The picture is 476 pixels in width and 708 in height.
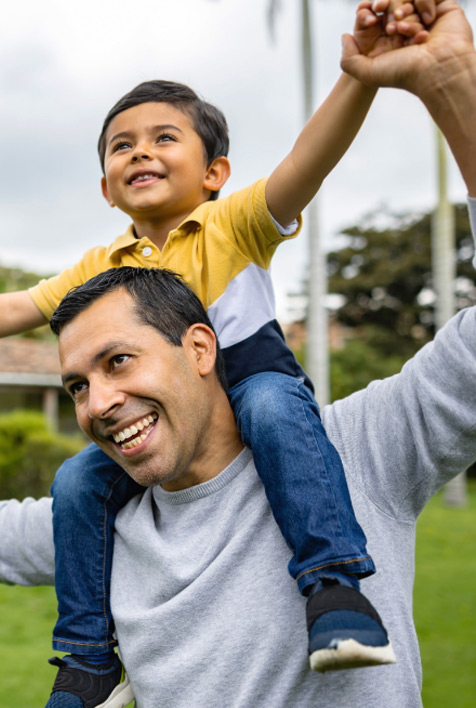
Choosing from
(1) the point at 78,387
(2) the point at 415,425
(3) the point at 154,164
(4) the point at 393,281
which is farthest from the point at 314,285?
(4) the point at 393,281

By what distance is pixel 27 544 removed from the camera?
2.22 metres

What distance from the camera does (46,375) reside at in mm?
19812

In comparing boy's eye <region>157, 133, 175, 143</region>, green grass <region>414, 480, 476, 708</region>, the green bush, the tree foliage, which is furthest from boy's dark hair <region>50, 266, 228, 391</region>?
the tree foliage

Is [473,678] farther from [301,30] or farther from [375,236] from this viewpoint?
[375,236]

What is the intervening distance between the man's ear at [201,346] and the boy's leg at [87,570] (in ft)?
1.37

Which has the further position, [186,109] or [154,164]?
[186,109]

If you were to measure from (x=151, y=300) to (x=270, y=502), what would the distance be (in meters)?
0.59

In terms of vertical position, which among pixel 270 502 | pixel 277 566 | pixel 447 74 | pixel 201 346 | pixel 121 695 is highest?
pixel 447 74

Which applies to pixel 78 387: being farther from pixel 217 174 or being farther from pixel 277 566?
pixel 217 174

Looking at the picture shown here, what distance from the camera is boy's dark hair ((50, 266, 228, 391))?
6.09 ft

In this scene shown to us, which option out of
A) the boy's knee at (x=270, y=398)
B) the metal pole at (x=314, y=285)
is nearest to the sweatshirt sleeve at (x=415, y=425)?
the boy's knee at (x=270, y=398)

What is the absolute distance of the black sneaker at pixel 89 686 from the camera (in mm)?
1870

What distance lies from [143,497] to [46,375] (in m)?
18.4

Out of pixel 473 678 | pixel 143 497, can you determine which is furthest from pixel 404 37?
pixel 473 678
